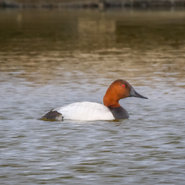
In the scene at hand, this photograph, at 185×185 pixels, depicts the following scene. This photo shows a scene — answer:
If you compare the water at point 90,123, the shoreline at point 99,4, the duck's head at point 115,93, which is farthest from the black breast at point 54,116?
the shoreline at point 99,4

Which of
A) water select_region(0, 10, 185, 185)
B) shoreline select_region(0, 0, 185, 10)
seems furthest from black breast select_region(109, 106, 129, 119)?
shoreline select_region(0, 0, 185, 10)

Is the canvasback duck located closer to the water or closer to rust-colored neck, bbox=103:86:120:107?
rust-colored neck, bbox=103:86:120:107

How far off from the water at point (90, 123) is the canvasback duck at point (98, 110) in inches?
4.8

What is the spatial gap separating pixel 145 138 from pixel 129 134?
0.37 m

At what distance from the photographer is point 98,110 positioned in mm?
10562

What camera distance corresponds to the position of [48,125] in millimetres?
10375

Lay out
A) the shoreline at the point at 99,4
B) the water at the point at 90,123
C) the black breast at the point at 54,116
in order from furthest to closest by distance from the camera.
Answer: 1. the shoreline at the point at 99,4
2. the black breast at the point at 54,116
3. the water at the point at 90,123

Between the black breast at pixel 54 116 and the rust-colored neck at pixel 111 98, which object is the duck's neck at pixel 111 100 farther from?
the black breast at pixel 54 116

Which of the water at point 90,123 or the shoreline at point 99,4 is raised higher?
the water at point 90,123

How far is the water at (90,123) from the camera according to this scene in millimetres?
7648

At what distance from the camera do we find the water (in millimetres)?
7648

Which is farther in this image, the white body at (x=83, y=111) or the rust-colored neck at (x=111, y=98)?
the rust-colored neck at (x=111, y=98)

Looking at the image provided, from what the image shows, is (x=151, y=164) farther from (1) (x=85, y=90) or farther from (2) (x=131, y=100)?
(1) (x=85, y=90)

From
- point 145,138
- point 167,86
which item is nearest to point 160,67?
point 167,86
